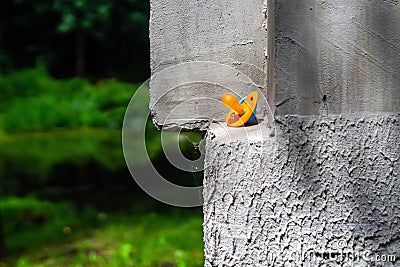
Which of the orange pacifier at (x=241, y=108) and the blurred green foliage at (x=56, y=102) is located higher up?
the blurred green foliage at (x=56, y=102)

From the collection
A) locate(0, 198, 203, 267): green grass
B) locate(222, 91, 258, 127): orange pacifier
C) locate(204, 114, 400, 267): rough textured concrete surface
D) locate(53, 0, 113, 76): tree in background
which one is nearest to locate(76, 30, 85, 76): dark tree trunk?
locate(53, 0, 113, 76): tree in background

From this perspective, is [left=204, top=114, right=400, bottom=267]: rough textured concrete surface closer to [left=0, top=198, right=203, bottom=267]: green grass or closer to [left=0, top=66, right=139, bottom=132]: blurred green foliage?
[left=0, top=198, right=203, bottom=267]: green grass

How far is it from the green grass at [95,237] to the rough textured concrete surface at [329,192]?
8.00 feet

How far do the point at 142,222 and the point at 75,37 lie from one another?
9.63 meters

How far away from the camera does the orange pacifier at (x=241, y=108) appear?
871 mm

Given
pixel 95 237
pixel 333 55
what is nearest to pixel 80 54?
pixel 95 237

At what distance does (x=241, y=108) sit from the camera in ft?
2.89

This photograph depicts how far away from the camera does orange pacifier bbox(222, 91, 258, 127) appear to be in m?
0.87

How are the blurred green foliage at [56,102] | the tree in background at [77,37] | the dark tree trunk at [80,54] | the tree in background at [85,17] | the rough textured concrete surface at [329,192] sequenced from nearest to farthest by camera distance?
the rough textured concrete surface at [329,192], the blurred green foliage at [56,102], the tree in background at [85,17], the tree in background at [77,37], the dark tree trunk at [80,54]

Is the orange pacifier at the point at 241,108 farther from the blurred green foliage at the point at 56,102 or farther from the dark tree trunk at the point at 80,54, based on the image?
the dark tree trunk at the point at 80,54

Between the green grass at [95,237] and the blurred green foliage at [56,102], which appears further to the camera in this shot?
the blurred green foliage at [56,102]

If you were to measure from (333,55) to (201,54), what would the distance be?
0.77ft

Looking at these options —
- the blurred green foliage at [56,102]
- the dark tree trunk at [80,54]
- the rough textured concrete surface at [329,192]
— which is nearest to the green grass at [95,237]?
the rough textured concrete surface at [329,192]

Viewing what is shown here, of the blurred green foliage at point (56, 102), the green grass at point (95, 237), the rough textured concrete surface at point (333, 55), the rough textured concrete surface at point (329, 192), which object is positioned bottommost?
the green grass at point (95, 237)
